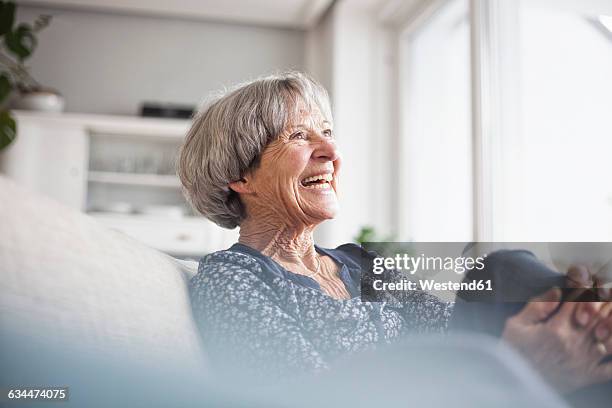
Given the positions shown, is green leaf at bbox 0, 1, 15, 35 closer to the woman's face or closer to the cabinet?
the cabinet

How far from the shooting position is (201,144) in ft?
2.25

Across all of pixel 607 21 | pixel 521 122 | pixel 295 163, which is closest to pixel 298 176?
pixel 295 163

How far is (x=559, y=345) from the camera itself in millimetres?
433

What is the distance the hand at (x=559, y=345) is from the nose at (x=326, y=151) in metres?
0.26

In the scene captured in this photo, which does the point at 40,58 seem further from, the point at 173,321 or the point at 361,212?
the point at 173,321

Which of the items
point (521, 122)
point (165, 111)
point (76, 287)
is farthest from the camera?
point (165, 111)

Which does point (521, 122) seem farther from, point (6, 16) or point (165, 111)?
point (6, 16)

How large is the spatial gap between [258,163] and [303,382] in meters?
0.25

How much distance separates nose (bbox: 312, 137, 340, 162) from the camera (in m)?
0.64

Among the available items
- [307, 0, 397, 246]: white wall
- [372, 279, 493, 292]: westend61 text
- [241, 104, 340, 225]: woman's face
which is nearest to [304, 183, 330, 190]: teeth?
[241, 104, 340, 225]: woman's face

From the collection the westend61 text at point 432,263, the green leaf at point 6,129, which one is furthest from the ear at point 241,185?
the green leaf at point 6,129

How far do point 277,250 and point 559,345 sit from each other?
11.8 inches

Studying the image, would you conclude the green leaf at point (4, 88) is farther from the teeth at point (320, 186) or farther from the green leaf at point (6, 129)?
the teeth at point (320, 186)

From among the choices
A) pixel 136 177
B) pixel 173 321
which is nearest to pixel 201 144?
pixel 173 321
